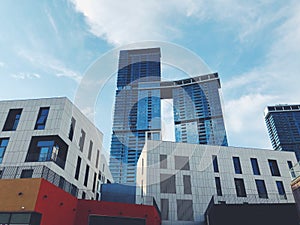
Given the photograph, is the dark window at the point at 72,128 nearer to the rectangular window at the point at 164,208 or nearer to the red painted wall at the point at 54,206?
the red painted wall at the point at 54,206

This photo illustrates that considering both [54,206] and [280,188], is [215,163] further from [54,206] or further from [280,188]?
[54,206]

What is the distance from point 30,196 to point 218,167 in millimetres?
24807

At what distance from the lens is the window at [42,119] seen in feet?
72.1

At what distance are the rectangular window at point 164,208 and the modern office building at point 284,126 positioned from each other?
99346 millimetres

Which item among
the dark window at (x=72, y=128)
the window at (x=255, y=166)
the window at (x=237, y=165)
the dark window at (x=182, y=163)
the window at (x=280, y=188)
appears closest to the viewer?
the dark window at (x=72, y=128)

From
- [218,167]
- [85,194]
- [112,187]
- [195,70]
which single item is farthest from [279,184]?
[85,194]

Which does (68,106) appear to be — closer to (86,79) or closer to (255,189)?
(86,79)

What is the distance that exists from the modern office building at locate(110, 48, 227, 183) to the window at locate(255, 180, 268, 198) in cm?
1191

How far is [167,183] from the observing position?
27.3 metres

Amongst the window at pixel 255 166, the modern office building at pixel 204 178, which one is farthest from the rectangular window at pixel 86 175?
the window at pixel 255 166

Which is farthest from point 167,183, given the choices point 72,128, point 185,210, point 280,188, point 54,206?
point 54,206

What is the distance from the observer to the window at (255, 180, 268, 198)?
1159 inches

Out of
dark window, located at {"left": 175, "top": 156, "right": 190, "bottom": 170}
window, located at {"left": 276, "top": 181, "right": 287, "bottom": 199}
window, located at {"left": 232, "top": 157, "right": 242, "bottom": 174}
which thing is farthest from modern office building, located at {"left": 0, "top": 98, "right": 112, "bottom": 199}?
window, located at {"left": 276, "top": 181, "right": 287, "bottom": 199}

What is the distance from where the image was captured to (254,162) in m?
32.1
